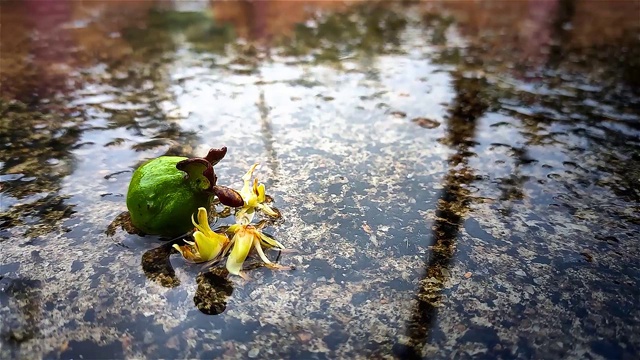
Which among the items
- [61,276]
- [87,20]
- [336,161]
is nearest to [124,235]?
[61,276]

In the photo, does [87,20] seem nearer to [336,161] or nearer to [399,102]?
[399,102]

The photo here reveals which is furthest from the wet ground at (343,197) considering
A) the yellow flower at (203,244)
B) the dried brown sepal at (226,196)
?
the dried brown sepal at (226,196)

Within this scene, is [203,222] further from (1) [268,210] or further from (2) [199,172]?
(1) [268,210]

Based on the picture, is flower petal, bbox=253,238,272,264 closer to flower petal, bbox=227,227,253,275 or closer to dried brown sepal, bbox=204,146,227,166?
flower petal, bbox=227,227,253,275

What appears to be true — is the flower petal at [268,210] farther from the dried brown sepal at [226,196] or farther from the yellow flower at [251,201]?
the dried brown sepal at [226,196]

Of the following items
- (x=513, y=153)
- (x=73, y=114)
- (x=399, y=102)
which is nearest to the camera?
(x=513, y=153)

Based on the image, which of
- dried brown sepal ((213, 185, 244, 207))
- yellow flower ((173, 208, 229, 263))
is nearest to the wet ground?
yellow flower ((173, 208, 229, 263))
